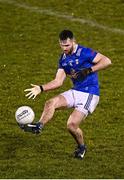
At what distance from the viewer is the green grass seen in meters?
15.1

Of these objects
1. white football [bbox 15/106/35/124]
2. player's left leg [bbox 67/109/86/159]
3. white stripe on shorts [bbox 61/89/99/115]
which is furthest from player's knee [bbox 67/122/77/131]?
white football [bbox 15/106/35/124]

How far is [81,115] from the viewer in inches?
608

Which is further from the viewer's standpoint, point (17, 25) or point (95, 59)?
point (17, 25)

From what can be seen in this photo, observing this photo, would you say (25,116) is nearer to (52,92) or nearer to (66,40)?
(66,40)

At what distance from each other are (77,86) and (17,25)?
596 inches

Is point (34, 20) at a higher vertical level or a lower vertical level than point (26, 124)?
lower

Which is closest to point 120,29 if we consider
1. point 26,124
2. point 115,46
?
point 115,46

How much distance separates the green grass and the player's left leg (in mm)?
222

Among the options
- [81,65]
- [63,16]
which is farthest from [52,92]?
[63,16]

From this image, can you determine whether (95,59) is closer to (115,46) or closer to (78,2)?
(115,46)

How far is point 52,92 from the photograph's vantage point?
2227cm

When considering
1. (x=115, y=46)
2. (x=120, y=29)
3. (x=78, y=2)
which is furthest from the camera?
(x=78, y=2)

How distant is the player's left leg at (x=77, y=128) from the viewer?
15.4 metres

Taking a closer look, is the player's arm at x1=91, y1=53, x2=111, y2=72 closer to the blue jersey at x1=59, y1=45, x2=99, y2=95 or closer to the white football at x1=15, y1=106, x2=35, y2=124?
the blue jersey at x1=59, y1=45, x2=99, y2=95
